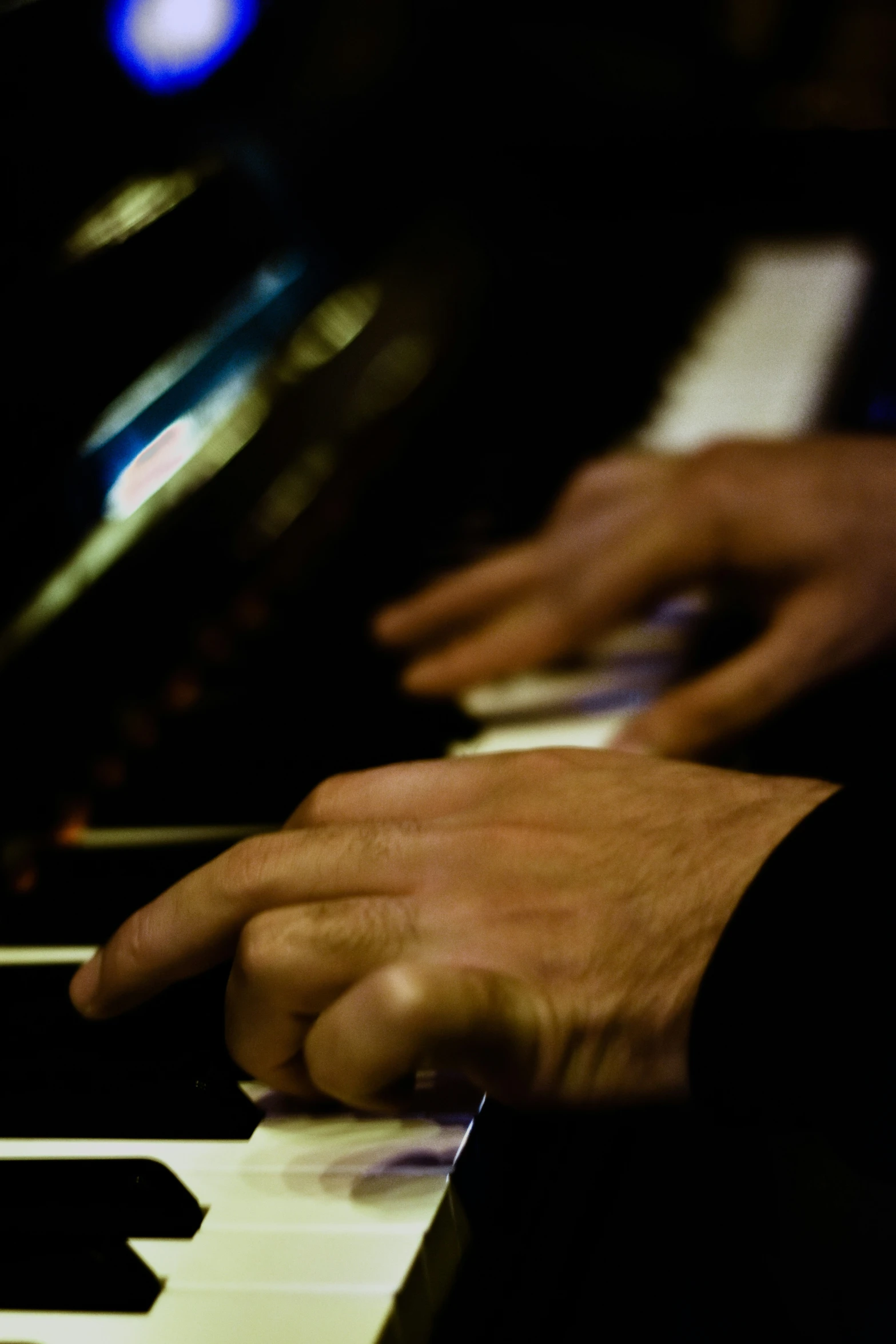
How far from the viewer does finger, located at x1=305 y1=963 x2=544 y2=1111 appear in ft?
1.95

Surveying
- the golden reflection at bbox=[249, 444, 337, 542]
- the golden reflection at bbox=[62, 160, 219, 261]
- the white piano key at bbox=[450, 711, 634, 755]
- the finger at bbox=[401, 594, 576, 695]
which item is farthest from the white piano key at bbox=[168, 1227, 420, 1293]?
the golden reflection at bbox=[62, 160, 219, 261]

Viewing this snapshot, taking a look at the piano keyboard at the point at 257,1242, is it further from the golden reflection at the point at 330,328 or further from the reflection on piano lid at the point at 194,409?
the golden reflection at the point at 330,328

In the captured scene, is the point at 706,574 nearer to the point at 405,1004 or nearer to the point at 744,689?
the point at 744,689

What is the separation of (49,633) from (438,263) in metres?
0.91

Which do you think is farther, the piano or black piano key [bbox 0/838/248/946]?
black piano key [bbox 0/838/248/946]

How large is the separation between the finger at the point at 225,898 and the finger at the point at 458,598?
451mm

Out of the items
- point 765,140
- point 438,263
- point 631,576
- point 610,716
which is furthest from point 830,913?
point 765,140

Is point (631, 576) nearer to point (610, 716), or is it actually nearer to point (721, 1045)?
point (610, 716)

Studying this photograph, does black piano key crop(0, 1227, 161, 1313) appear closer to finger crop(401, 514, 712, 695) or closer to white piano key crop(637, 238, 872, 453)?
finger crop(401, 514, 712, 695)

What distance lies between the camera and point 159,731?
1.03m

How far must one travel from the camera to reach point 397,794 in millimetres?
790

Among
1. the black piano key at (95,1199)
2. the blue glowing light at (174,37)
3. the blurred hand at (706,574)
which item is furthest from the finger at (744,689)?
the blue glowing light at (174,37)

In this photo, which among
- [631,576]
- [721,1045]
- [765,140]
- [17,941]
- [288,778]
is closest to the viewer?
[721,1045]

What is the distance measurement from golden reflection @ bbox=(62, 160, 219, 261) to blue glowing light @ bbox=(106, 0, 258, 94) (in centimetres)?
21
